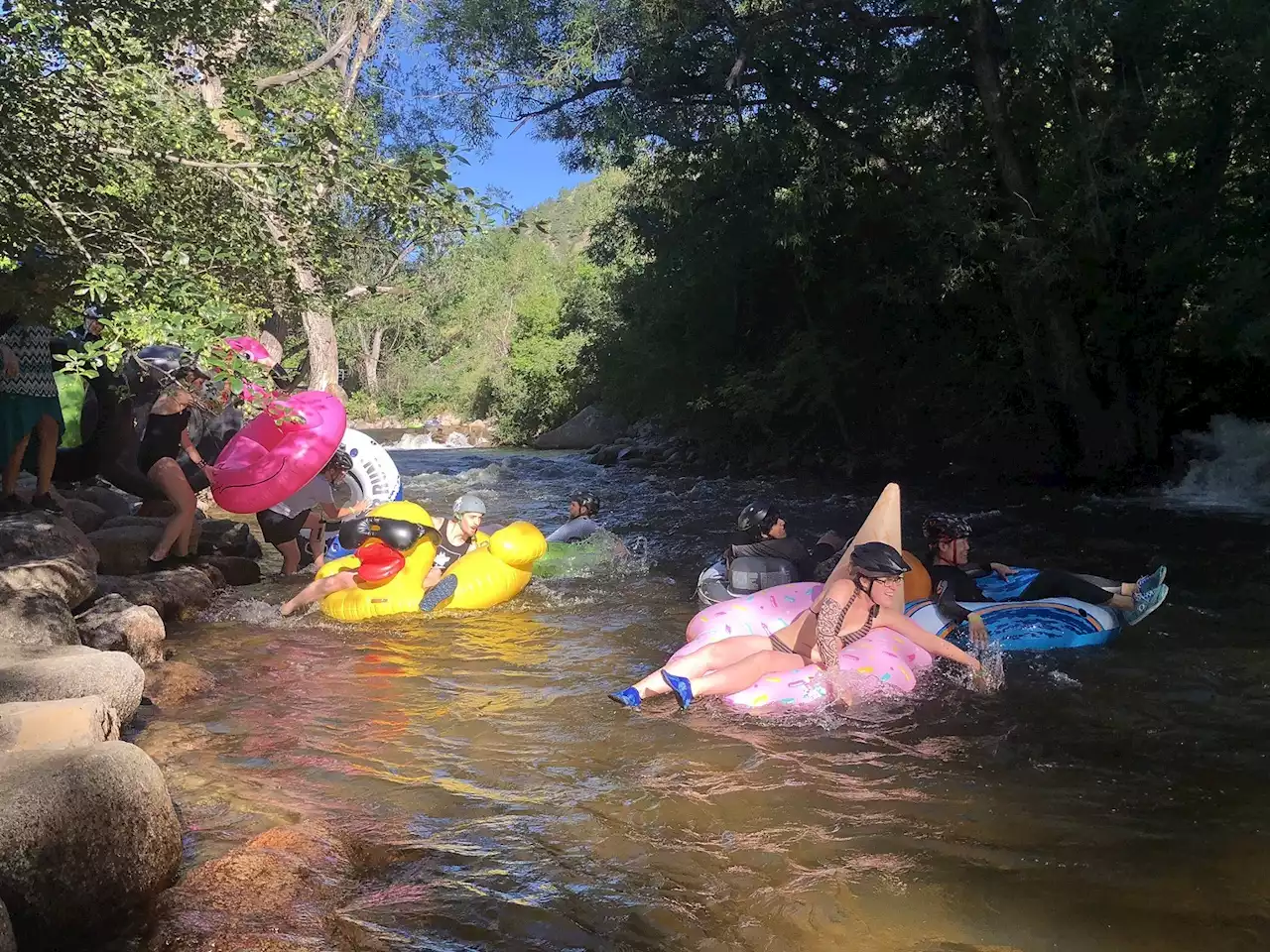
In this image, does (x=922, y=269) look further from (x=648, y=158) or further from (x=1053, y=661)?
(x=1053, y=661)

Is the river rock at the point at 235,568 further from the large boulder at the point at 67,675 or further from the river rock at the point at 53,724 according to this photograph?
the river rock at the point at 53,724

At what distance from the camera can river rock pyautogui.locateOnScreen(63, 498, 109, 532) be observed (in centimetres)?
877

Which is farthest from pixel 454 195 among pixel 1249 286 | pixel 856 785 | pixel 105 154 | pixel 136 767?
pixel 1249 286

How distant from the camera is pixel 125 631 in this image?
572cm

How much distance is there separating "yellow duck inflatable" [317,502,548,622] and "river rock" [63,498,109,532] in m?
2.89

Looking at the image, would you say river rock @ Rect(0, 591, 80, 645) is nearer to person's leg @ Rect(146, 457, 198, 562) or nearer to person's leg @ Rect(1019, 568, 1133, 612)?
person's leg @ Rect(146, 457, 198, 562)

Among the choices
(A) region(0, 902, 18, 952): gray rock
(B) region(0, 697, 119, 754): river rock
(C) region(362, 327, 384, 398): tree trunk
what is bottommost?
(A) region(0, 902, 18, 952): gray rock

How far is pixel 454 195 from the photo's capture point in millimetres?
5117

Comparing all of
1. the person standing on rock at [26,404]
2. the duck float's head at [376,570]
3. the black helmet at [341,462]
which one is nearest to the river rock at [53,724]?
the duck float's head at [376,570]

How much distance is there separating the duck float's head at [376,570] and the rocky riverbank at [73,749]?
131 cm

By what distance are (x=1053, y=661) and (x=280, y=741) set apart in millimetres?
4488

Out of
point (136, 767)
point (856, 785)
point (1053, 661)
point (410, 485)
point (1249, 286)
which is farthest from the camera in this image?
point (410, 485)

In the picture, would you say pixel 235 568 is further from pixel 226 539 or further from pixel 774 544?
pixel 774 544

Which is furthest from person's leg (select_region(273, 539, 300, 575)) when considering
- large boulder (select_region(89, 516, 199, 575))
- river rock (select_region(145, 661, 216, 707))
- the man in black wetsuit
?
the man in black wetsuit
